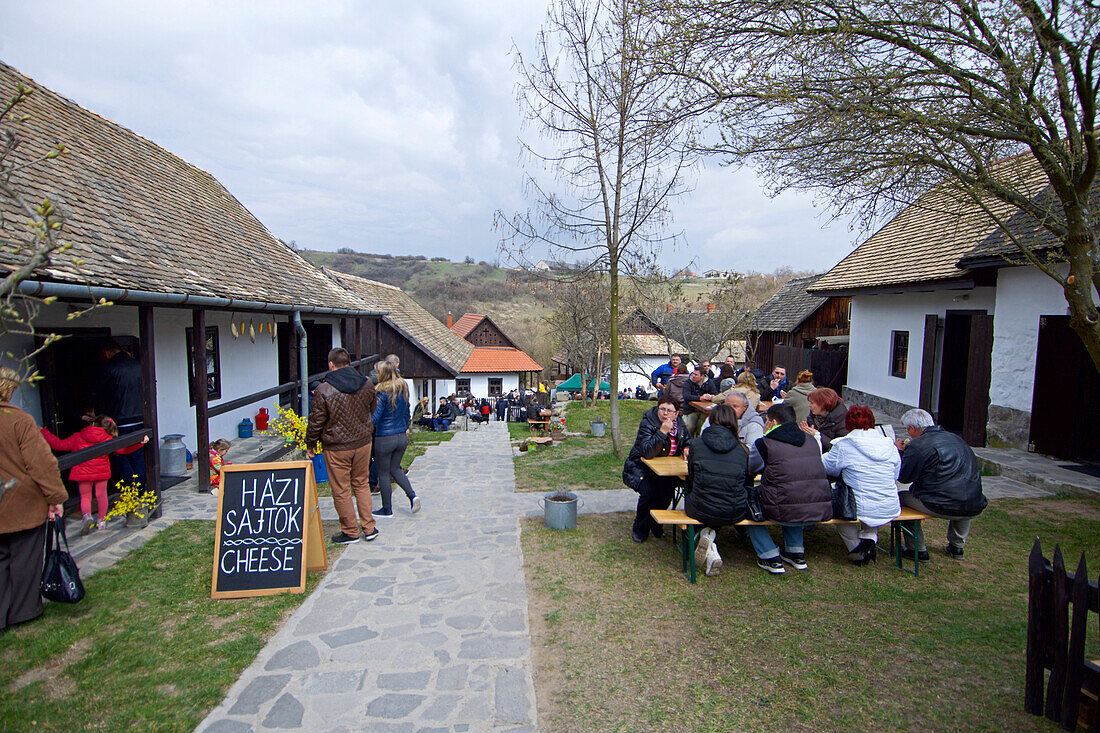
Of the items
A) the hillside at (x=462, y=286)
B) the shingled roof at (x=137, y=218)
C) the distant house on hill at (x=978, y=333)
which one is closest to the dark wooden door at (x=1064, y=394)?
the distant house on hill at (x=978, y=333)

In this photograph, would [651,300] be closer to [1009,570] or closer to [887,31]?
[887,31]

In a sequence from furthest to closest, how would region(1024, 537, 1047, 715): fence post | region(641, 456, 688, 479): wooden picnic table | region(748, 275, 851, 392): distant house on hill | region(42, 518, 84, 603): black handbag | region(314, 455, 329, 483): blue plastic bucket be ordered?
region(748, 275, 851, 392): distant house on hill → region(314, 455, 329, 483): blue plastic bucket → region(641, 456, 688, 479): wooden picnic table → region(42, 518, 84, 603): black handbag → region(1024, 537, 1047, 715): fence post

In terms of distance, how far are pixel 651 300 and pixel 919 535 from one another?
5.37 meters

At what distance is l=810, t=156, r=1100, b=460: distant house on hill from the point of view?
8273 millimetres

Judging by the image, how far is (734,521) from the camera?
485cm

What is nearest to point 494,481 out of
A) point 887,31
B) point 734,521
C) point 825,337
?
point 734,521

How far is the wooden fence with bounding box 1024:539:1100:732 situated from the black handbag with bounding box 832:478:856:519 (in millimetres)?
1908

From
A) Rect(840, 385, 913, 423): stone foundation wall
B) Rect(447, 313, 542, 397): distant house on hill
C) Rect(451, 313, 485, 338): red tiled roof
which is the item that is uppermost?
Rect(451, 313, 485, 338): red tiled roof

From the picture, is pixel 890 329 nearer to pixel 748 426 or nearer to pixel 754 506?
pixel 748 426

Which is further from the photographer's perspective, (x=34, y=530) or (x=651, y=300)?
(x=651, y=300)

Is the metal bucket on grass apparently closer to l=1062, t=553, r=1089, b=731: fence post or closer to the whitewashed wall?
l=1062, t=553, r=1089, b=731: fence post

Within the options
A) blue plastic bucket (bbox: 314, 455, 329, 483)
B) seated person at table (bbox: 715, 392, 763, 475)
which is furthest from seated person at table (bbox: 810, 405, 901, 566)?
blue plastic bucket (bbox: 314, 455, 329, 483)

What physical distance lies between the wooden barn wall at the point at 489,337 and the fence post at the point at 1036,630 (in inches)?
1568

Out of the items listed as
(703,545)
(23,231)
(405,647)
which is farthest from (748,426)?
(23,231)
